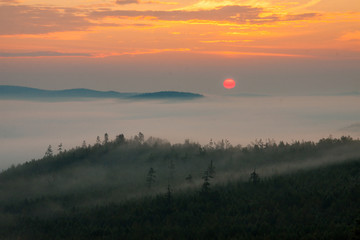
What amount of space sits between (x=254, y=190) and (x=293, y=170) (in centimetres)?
2739

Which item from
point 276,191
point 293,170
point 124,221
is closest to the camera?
point 124,221

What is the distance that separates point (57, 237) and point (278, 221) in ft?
216

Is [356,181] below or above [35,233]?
above

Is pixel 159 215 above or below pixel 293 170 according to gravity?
below

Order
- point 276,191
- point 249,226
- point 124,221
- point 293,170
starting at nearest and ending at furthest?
1. point 249,226
2. point 124,221
3. point 276,191
4. point 293,170

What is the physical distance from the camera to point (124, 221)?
160m

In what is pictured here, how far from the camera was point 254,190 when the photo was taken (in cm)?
17700

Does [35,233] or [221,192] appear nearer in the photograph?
[35,233]

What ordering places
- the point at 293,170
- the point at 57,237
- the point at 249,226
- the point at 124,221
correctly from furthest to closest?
the point at 293,170
the point at 124,221
the point at 57,237
the point at 249,226

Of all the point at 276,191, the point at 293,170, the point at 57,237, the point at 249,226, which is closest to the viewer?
the point at 249,226

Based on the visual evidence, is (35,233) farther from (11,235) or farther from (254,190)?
(254,190)

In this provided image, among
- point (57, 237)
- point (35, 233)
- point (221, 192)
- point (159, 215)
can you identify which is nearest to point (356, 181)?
point (221, 192)

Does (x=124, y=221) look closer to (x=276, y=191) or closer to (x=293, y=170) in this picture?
(x=276, y=191)

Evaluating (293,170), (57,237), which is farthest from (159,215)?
(293,170)
